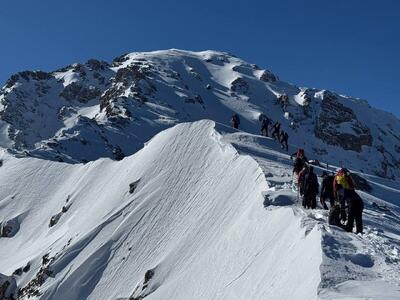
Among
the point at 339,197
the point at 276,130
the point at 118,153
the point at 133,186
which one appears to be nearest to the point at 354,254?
the point at 339,197

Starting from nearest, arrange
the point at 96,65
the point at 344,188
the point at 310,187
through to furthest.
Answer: the point at 344,188
the point at 310,187
the point at 96,65

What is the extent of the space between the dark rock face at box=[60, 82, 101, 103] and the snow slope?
90.1 metres

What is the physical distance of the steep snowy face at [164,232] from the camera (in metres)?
16.3

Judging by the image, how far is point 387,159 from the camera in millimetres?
132625

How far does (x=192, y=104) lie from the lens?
111m

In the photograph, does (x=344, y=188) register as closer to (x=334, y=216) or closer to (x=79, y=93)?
(x=334, y=216)

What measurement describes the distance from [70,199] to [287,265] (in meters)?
27.7

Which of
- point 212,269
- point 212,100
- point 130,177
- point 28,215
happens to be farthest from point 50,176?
point 212,100

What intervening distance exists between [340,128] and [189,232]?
116m

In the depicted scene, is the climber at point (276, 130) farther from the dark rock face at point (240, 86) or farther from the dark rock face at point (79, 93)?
the dark rock face at point (79, 93)

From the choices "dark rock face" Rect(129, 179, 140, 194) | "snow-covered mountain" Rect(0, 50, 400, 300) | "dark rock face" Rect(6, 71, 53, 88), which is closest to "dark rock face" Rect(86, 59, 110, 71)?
"dark rock face" Rect(6, 71, 53, 88)

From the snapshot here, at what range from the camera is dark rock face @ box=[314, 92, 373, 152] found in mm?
131500

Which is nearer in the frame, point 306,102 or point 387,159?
point 387,159

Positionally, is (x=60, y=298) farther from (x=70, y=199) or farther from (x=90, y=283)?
(x=70, y=199)
